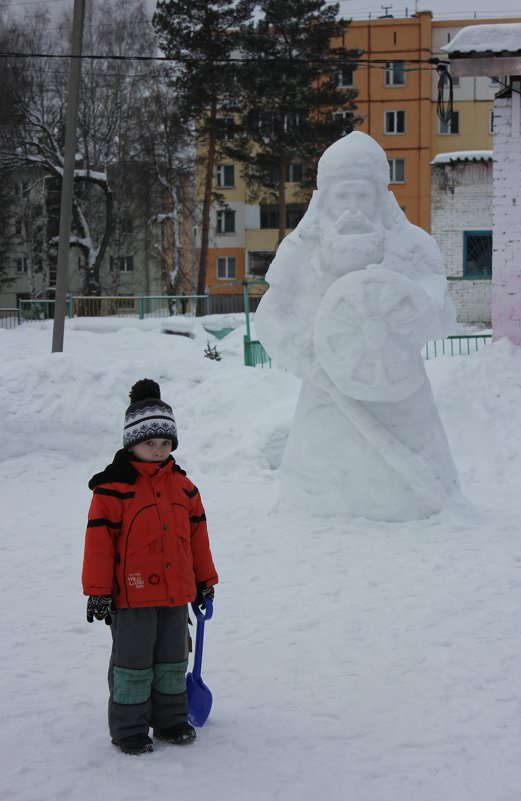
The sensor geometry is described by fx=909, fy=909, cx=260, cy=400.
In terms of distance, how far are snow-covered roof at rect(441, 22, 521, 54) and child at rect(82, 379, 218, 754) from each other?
9.37 meters

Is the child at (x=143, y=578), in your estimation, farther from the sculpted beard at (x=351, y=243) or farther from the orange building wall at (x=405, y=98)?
the orange building wall at (x=405, y=98)

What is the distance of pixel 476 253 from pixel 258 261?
14883 mm

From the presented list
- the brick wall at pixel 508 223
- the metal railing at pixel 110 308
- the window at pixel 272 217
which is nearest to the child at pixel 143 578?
the brick wall at pixel 508 223

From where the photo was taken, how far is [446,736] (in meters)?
3.40

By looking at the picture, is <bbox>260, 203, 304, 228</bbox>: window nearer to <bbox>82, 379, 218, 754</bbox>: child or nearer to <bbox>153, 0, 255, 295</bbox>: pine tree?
<bbox>153, 0, 255, 295</bbox>: pine tree

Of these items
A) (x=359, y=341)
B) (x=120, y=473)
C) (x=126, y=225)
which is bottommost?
(x=120, y=473)

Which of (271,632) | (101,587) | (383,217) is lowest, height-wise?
(271,632)

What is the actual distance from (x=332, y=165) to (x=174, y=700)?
4.44 meters

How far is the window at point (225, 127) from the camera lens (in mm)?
27469

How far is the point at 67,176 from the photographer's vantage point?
13.2m

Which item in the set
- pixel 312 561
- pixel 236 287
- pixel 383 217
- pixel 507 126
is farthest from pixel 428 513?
pixel 236 287

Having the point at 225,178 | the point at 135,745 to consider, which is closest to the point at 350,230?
the point at 135,745

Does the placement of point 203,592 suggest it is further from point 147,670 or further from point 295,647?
point 295,647

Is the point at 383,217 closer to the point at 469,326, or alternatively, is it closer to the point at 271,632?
the point at 271,632
